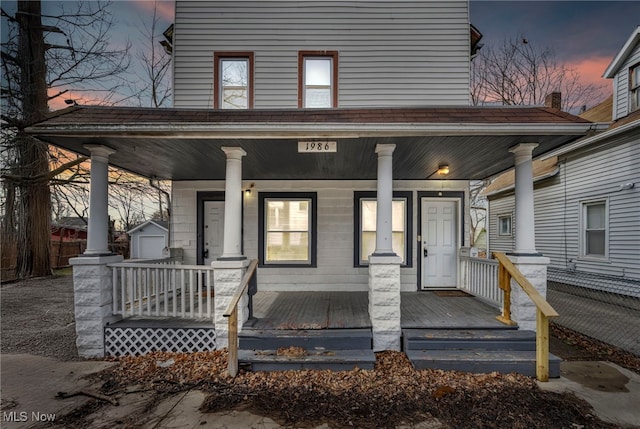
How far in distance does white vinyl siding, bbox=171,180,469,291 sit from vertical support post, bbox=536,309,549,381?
9.47 feet

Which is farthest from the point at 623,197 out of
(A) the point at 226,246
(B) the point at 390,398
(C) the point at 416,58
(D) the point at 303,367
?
(A) the point at 226,246

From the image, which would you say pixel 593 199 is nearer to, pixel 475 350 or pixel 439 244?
pixel 439 244

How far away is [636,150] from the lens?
6660 millimetres

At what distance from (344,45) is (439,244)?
4712 millimetres

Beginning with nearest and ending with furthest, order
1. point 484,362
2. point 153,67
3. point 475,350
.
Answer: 1. point 484,362
2. point 475,350
3. point 153,67

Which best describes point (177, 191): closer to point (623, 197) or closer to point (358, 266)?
point (358, 266)

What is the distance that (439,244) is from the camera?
634 cm

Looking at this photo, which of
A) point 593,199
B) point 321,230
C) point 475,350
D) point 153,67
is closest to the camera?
point 475,350

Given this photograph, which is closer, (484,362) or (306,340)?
(484,362)

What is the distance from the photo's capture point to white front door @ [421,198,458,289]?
20.6 ft

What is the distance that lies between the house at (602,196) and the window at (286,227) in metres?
4.86

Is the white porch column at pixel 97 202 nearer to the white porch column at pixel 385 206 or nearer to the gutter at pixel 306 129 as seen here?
the gutter at pixel 306 129

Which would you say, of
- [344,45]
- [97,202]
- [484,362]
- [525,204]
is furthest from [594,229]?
[97,202]

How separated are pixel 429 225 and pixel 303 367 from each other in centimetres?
418
